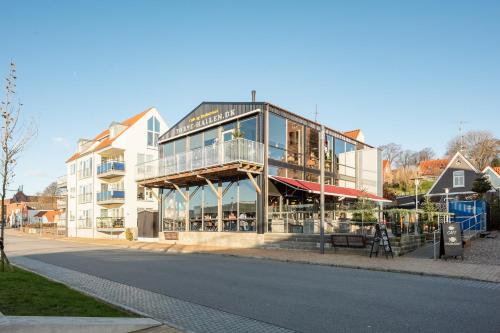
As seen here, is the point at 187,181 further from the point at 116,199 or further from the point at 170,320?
the point at 170,320

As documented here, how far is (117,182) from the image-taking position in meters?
43.2

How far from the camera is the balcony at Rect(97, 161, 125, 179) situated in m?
41.2

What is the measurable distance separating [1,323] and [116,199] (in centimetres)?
3632

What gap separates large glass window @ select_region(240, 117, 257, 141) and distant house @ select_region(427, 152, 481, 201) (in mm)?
25966

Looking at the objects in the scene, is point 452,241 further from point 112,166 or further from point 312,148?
point 112,166

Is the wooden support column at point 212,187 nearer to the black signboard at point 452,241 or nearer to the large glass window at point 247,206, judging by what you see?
the large glass window at point 247,206

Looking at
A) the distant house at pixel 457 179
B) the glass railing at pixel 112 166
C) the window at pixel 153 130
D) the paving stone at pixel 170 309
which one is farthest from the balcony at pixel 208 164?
the distant house at pixel 457 179

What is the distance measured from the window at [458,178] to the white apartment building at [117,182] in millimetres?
30901

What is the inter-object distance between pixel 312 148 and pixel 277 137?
3.57 metres

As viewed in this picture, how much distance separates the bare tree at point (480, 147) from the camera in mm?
62938

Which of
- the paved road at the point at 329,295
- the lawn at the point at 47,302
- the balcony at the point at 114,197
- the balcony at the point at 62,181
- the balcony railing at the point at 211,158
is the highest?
the balcony railing at the point at 211,158

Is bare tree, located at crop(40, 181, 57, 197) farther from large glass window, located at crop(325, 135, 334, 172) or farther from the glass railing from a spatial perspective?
large glass window, located at crop(325, 135, 334, 172)

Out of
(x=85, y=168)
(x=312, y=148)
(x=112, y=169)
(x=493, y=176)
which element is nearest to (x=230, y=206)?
(x=312, y=148)

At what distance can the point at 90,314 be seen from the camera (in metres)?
7.03
